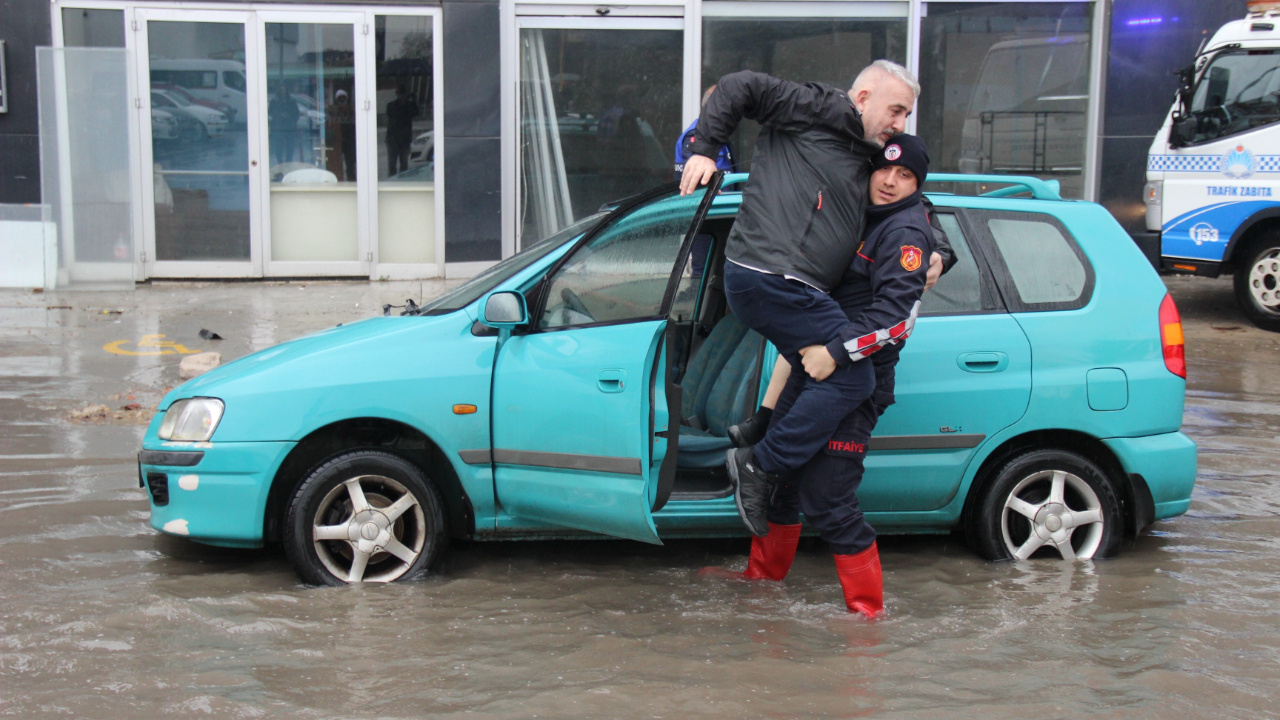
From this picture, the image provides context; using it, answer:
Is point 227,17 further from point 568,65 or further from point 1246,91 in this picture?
point 1246,91

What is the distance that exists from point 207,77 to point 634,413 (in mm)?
9026

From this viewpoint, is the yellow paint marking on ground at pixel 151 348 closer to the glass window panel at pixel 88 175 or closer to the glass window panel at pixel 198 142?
the glass window panel at pixel 88 175

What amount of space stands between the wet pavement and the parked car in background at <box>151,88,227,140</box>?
21.8 ft

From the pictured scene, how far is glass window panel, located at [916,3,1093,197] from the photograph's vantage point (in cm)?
1198

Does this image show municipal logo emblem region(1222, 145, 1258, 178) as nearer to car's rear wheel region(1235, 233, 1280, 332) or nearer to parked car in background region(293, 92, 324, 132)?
car's rear wheel region(1235, 233, 1280, 332)

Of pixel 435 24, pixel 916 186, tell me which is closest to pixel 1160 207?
pixel 435 24

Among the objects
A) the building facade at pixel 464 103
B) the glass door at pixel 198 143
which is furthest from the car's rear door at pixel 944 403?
the glass door at pixel 198 143

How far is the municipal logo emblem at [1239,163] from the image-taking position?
10.4m

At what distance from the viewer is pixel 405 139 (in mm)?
11633

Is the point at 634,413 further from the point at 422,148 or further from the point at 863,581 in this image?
the point at 422,148

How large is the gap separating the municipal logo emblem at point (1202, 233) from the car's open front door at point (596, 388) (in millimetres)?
8117

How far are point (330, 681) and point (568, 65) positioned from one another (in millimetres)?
9292

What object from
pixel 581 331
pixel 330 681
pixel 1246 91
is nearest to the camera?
pixel 330 681

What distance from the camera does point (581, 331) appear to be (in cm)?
412
